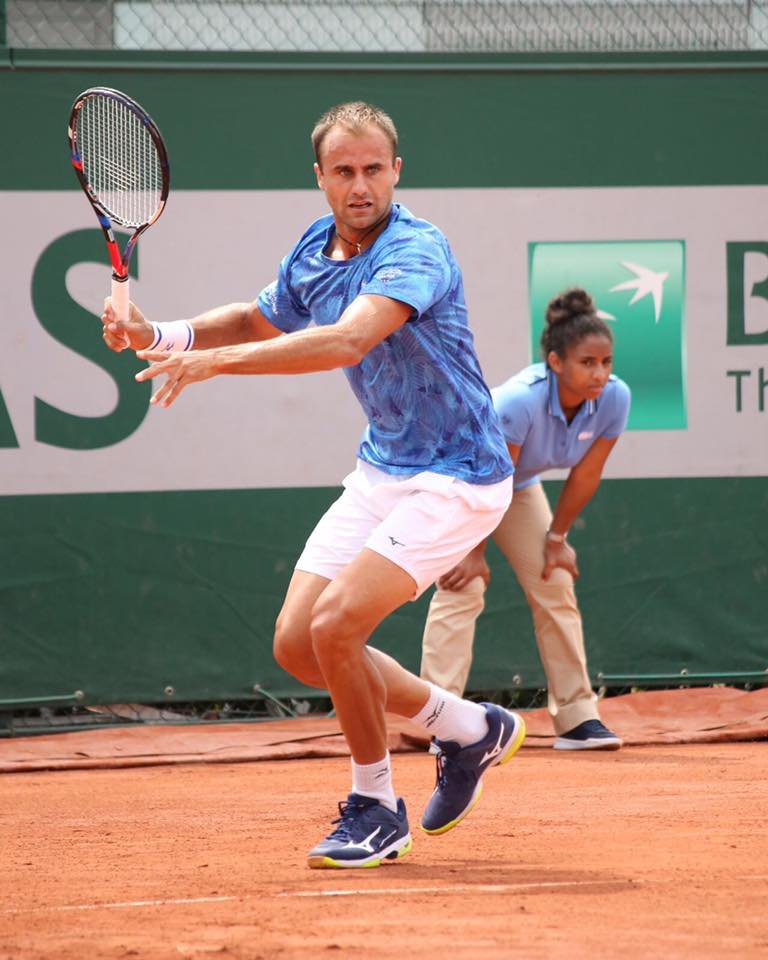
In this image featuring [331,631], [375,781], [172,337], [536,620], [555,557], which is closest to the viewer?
[331,631]

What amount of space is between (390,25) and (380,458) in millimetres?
3595

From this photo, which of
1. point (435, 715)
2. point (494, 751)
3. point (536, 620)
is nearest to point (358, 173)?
point (435, 715)

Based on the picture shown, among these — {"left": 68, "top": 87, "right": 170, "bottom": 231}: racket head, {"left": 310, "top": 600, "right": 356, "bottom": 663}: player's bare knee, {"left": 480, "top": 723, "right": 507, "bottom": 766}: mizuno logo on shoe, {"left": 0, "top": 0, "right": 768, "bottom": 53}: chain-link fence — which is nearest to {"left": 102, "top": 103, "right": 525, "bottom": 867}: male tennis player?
{"left": 310, "top": 600, "right": 356, "bottom": 663}: player's bare knee

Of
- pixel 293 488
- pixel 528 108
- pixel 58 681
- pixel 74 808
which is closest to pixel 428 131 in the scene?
pixel 528 108

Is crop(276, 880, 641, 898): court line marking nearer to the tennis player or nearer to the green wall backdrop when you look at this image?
the tennis player

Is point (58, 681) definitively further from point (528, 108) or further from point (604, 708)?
point (528, 108)

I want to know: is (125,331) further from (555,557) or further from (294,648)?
(555,557)

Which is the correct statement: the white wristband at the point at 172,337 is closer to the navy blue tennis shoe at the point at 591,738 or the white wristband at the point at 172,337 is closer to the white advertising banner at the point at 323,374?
the white advertising banner at the point at 323,374

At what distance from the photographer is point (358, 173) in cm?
355

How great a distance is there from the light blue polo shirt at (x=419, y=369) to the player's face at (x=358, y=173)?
0.07 meters

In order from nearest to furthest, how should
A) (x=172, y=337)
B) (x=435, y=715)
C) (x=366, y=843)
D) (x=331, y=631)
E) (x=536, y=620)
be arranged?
1. (x=331, y=631)
2. (x=366, y=843)
3. (x=172, y=337)
4. (x=435, y=715)
5. (x=536, y=620)

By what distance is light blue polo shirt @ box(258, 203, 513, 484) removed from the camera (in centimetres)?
351

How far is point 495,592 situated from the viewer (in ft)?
21.7

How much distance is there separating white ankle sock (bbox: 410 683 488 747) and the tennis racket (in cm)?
139
